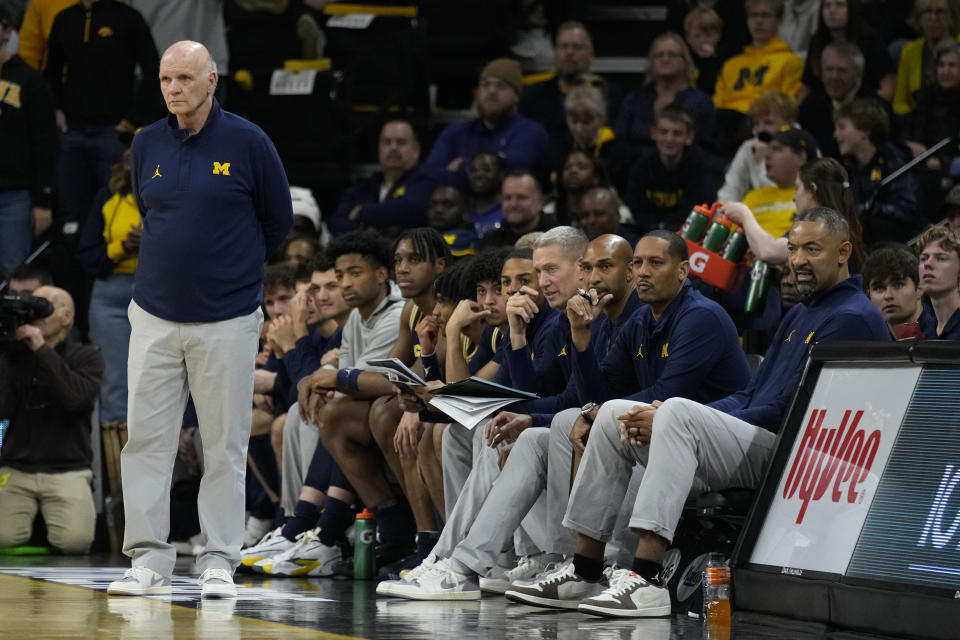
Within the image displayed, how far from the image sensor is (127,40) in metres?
11.8

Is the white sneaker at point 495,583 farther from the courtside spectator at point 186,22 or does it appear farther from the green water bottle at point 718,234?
the courtside spectator at point 186,22

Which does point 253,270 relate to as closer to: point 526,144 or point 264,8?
point 526,144

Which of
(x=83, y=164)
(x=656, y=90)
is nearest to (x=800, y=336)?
(x=656, y=90)

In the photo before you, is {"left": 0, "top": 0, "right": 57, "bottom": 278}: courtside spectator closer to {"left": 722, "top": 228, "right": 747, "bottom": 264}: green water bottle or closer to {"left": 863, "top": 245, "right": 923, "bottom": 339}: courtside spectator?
{"left": 722, "top": 228, "right": 747, "bottom": 264}: green water bottle

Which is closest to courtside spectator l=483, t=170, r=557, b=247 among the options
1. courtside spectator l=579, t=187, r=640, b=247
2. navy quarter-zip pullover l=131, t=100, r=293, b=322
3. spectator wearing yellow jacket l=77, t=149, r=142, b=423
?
courtside spectator l=579, t=187, r=640, b=247

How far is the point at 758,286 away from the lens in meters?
7.80

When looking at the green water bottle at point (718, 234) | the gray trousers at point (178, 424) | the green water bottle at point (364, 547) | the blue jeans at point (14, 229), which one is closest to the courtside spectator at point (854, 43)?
the green water bottle at point (718, 234)

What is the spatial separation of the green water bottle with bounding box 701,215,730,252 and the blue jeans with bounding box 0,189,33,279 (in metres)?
5.45

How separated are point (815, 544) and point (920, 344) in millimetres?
769

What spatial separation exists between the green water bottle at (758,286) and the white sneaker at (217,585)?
10.5 ft

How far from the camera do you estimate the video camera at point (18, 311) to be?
8.36m

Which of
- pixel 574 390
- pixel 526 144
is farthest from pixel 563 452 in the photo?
pixel 526 144

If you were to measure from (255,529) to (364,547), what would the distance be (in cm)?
201

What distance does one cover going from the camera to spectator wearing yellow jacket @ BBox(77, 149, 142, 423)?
34.8 ft
